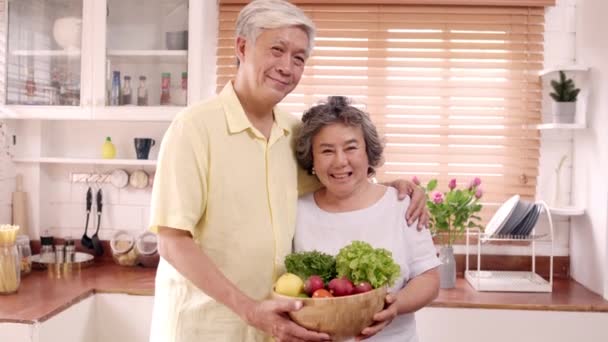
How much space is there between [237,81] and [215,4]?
1.60 meters

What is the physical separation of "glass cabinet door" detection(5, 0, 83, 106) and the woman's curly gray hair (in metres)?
1.57

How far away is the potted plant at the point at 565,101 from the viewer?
2.86 meters

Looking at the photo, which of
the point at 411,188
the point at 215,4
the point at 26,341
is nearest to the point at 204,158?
the point at 411,188

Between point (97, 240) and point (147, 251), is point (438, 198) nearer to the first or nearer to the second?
point (147, 251)

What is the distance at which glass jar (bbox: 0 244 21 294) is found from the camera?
255cm

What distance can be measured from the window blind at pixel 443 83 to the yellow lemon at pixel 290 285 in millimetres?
1690

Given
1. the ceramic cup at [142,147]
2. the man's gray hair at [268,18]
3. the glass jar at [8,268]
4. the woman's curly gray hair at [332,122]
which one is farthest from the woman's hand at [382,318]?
the ceramic cup at [142,147]

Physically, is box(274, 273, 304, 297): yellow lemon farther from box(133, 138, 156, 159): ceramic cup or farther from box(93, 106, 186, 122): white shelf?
box(133, 138, 156, 159): ceramic cup

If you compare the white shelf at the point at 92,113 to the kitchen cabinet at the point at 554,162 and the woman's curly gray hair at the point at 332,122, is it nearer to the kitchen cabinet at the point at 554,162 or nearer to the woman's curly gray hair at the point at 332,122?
the woman's curly gray hair at the point at 332,122

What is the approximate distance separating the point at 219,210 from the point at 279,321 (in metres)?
0.31

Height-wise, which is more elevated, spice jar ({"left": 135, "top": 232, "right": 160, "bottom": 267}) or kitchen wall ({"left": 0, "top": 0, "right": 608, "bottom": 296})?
kitchen wall ({"left": 0, "top": 0, "right": 608, "bottom": 296})

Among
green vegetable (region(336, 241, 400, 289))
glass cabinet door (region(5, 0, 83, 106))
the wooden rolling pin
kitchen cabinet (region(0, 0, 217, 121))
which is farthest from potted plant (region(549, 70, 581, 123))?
the wooden rolling pin

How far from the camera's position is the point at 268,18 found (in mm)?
1560

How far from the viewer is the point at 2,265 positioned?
2.54m
